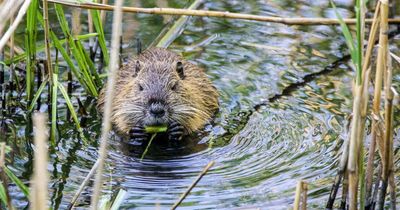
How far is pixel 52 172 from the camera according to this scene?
15.0 feet

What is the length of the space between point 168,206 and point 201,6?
3072 millimetres

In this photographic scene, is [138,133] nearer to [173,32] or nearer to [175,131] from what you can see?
[175,131]

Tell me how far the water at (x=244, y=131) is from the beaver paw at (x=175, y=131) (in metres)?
0.06

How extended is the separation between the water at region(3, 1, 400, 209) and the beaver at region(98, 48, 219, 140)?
0.10 meters

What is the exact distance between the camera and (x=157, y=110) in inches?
197

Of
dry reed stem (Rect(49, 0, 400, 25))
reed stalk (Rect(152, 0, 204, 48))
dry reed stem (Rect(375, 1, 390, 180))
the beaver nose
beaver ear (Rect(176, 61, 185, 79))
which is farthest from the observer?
reed stalk (Rect(152, 0, 204, 48))

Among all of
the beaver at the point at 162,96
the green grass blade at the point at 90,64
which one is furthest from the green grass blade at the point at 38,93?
the beaver at the point at 162,96

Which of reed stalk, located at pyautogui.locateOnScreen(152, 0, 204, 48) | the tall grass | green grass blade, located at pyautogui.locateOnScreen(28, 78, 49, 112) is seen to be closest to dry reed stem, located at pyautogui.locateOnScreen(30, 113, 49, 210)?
the tall grass

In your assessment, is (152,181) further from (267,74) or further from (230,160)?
(267,74)

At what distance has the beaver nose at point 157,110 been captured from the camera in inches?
197

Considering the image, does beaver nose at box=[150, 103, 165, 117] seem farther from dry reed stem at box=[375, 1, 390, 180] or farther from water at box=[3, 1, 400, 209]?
dry reed stem at box=[375, 1, 390, 180]

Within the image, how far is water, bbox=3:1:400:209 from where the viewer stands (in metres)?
4.37

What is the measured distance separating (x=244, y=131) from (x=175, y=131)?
0.41m

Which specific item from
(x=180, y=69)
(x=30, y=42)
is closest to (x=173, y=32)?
(x=180, y=69)
